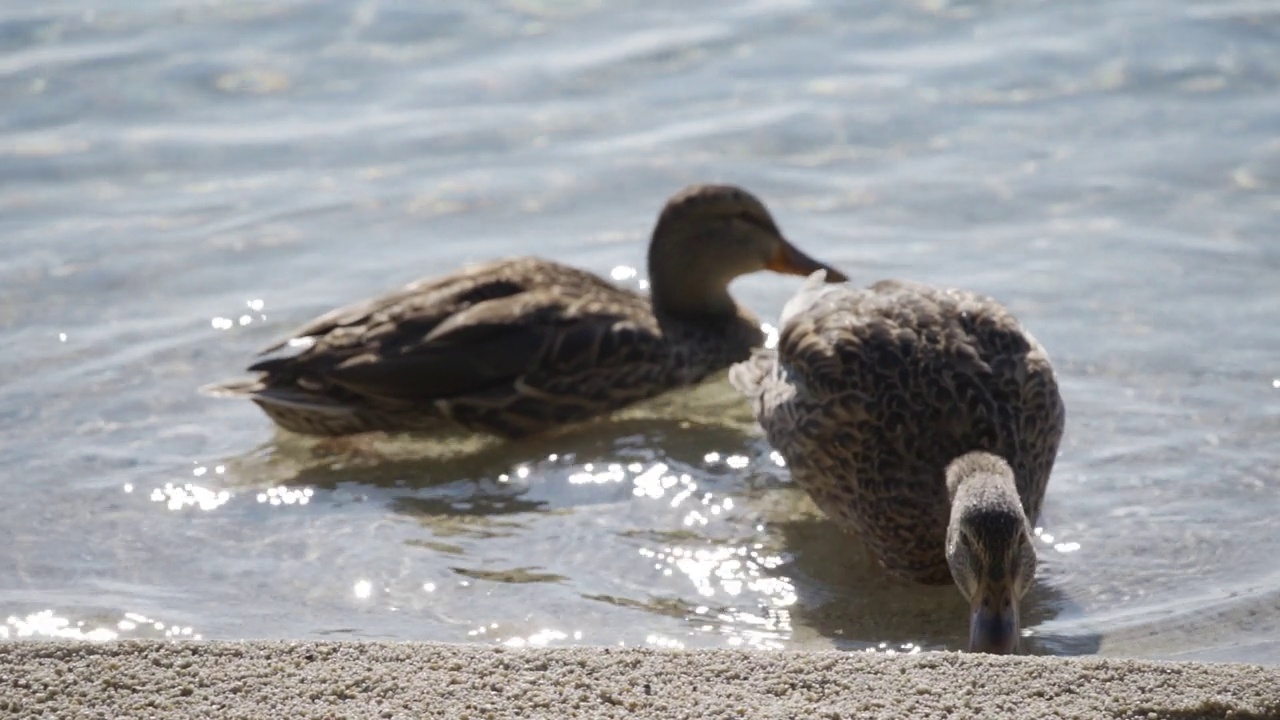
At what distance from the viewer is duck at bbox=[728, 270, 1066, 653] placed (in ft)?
19.1

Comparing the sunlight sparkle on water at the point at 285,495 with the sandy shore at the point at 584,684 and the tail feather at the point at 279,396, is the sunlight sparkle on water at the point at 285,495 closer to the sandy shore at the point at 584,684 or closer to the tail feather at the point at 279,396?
the tail feather at the point at 279,396

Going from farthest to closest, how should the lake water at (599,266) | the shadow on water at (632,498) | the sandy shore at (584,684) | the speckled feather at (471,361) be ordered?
the speckled feather at (471,361) → the lake water at (599,266) → the shadow on water at (632,498) → the sandy shore at (584,684)

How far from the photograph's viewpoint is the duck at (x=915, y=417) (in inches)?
230

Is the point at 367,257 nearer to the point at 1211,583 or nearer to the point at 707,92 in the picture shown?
the point at 707,92

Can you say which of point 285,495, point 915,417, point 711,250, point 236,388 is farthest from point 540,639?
point 711,250

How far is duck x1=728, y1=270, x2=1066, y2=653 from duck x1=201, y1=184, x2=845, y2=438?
123cm

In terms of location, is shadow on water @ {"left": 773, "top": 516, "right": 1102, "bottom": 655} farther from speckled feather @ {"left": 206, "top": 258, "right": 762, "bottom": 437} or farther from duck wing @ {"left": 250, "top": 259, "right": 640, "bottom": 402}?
duck wing @ {"left": 250, "top": 259, "right": 640, "bottom": 402}

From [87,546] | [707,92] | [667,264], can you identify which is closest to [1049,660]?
[87,546]

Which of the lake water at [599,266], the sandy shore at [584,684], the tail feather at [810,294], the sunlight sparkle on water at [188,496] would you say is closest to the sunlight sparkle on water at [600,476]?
the lake water at [599,266]

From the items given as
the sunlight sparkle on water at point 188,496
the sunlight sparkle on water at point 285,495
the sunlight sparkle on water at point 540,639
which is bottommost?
the sunlight sparkle on water at point 540,639

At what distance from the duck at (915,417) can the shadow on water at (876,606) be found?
0.07m

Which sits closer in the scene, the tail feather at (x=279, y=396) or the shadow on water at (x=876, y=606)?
the shadow on water at (x=876, y=606)

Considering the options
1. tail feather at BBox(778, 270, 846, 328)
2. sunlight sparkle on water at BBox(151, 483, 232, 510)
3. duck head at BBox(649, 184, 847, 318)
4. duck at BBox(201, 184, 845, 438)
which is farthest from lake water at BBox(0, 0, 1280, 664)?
tail feather at BBox(778, 270, 846, 328)

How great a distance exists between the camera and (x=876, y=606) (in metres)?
5.66
